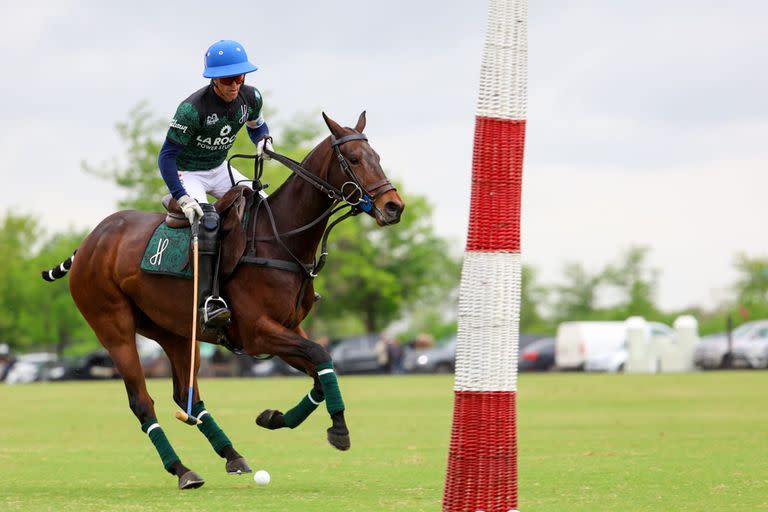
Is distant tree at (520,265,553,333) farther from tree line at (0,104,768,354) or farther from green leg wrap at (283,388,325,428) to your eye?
green leg wrap at (283,388,325,428)

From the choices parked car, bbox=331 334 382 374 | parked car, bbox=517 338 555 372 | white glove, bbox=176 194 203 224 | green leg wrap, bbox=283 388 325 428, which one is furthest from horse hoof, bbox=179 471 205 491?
parked car, bbox=331 334 382 374

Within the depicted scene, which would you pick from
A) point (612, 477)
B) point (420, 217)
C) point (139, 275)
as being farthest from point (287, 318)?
point (420, 217)

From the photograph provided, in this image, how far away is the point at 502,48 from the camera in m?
8.09

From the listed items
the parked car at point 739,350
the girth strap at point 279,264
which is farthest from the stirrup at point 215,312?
the parked car at point 739,350

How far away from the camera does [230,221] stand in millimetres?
11953

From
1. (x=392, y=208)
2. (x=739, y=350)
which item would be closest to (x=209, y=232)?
(x=392, y=208)

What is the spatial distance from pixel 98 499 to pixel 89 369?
4879 centimetres

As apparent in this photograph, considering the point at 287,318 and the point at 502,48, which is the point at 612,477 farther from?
the point at 502,48

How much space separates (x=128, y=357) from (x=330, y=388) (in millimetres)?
2738

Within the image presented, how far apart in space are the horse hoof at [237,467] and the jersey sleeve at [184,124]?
9.50 ft

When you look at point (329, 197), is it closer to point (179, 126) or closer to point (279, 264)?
point (279, 264)

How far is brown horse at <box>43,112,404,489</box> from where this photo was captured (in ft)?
36.1

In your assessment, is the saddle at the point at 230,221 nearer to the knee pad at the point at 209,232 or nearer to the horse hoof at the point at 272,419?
the knee pad at the point at 209,232

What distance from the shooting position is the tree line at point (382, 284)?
3127 inches
